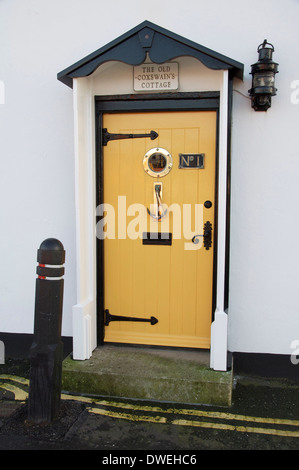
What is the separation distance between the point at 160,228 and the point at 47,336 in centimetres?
157

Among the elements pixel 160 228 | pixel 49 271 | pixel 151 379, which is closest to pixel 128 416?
pixel 151 379

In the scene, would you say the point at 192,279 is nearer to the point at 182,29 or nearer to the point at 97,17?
the point at 182,29

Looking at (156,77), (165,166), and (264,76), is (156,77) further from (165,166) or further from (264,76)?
(264,76)

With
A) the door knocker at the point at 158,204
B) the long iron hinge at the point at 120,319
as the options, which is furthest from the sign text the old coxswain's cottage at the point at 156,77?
the long iron hinge at the point at 120,319

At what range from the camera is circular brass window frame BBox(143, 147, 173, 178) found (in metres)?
3.87

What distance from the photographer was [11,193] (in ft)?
13.8

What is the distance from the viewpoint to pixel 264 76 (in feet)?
11.6

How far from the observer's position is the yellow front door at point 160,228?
12.6 feet

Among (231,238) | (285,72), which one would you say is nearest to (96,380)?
(231,238)

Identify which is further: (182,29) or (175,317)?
(175,317)

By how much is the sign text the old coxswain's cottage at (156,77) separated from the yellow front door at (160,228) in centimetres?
25

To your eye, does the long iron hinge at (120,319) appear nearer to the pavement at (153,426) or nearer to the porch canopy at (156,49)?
the pavement at (153,426)

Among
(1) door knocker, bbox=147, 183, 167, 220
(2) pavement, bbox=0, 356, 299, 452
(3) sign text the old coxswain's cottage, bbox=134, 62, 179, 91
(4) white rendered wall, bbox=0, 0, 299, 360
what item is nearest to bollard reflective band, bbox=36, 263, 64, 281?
(4) white rendered wall, bbox=0, 0, 299, 360
